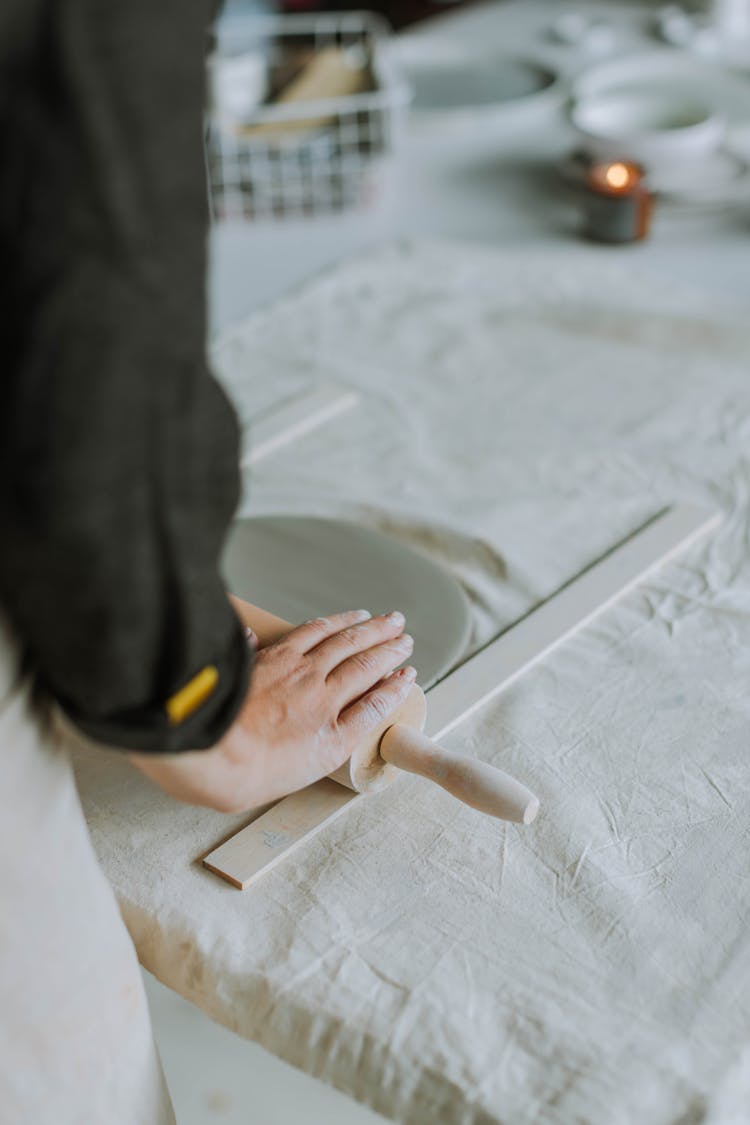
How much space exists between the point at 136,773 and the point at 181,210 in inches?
15.7

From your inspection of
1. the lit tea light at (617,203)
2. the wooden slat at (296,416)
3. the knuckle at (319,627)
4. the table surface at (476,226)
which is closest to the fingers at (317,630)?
the knuckle at (319,627)

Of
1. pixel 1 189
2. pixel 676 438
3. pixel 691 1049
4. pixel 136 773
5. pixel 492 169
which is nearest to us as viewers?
pixel 1 189

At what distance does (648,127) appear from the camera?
4.98 feet

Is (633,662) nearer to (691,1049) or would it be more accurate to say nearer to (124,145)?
(691,1049)

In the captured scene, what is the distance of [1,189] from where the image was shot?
1.36ft

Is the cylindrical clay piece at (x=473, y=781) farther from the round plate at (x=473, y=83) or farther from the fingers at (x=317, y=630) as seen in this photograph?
the round plate at (x=473, y=83)

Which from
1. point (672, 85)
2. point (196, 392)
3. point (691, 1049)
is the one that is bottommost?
point (691, 1049)

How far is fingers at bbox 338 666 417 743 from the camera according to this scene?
2.24 feet

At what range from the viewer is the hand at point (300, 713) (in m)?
0.59

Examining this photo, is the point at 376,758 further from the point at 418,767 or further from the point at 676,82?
the point at 676,82

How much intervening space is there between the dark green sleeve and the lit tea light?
3.15 ft

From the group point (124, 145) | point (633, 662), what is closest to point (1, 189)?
point (124, 145)

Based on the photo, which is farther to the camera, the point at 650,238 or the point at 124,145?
the point at 650,238

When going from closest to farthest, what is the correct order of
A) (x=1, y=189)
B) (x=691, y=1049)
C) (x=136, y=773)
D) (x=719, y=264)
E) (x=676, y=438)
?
(x=1, y=189), (x=691, y=1049), (x=136, y=773), (x=676, y=438), (x=719, y=264)
